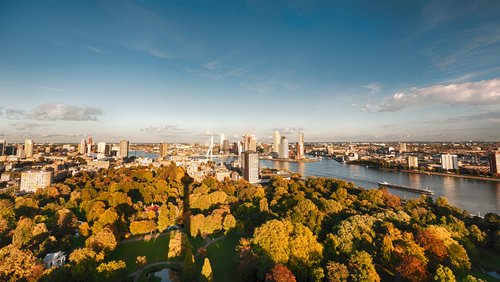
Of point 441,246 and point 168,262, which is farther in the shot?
point 168,262

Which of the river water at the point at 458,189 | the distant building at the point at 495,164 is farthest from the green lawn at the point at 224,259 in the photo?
the distant building at the point at 495,164

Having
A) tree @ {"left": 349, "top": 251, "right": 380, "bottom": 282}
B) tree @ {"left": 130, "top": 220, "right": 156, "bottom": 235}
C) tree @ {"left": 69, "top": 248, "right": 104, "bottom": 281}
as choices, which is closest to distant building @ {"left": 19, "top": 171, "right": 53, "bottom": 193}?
tree @ {"left": 130, "top": 220, "right": 156, "bottom": 235}

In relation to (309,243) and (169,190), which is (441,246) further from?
(169,190)

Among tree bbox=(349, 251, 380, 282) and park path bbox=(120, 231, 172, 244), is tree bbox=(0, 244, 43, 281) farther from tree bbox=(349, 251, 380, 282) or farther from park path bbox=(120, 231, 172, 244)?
tree bbox=(349, 251, 380, 282)

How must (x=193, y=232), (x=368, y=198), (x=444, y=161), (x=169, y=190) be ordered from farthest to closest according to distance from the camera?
(x=444, y=161), (x=169, y=190), (x=368, y=198), (x=193, y=232)

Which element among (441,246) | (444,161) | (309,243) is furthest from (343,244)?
(444,161)

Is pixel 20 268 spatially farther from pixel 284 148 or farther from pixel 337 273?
pixel 284 148
